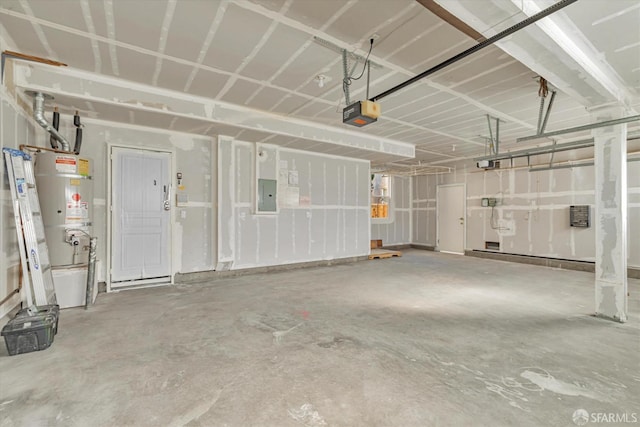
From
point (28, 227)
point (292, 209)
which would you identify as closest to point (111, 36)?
point (28, 227)

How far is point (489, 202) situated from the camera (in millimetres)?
8023

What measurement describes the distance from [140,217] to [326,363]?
154 inches

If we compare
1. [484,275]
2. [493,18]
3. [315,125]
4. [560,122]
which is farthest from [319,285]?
[560,122]

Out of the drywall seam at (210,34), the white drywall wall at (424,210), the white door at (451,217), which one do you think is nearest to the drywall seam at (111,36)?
the drywall seam at (210,34)

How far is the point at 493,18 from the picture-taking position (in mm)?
1947

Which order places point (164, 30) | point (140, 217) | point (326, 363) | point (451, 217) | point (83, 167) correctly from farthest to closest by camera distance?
point (451, 217)
point (140, 217)
point (83, 167)
point (164, 30)
point (326, 363)

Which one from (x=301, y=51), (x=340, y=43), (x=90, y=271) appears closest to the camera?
(x=340, y=43)

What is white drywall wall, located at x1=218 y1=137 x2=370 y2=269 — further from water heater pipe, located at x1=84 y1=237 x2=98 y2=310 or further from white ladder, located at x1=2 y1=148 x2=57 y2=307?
white ladder, located at x1=2 y1=148 x2=57 y2=307

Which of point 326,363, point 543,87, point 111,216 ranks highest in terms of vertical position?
point 543,87

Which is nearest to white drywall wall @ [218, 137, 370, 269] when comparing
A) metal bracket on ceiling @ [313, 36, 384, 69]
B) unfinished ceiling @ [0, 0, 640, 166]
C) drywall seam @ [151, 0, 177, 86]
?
unfinished ceiling @ [0, 0, 640, 166]

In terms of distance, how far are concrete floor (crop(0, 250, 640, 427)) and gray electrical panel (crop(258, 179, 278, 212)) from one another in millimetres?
2061

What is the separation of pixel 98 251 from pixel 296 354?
373 centimetres

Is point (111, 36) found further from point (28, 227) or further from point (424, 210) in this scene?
point (424, 210)

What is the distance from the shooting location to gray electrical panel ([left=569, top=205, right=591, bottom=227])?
20.7ft
